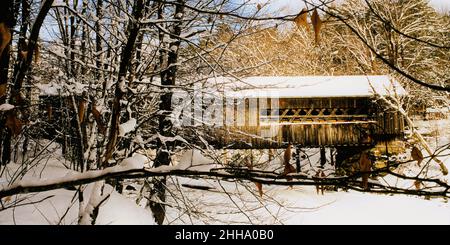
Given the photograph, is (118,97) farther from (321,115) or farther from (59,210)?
(321,115)

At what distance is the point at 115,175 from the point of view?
3.56ft

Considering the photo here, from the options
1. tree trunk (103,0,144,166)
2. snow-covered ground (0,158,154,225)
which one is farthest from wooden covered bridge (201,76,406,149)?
tree trunk (103,0,144,166)

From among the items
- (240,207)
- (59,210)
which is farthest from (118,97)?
(240,207)

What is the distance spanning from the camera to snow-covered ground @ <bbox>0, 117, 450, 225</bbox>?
4534mm

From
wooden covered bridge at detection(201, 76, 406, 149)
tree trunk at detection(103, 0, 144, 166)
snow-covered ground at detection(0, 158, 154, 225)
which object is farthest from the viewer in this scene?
wooden covered bridge at detection(201, 76, 406, 149)

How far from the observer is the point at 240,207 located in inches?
260

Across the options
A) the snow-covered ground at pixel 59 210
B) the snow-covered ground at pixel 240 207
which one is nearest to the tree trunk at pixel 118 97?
the snow-covered ground at pixel 59 210

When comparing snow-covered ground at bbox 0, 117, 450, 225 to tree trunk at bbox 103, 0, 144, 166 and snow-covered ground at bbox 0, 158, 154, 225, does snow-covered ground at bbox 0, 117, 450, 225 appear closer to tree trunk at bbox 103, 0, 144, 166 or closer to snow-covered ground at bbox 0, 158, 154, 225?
snow-covered ground at bbox 0, 158, 154, 225

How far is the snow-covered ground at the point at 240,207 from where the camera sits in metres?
4.53

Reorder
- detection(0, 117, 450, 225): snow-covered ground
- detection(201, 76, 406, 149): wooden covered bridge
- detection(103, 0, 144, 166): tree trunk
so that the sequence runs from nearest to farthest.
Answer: detection(103, 0, 144, 166): tree trunk
detection(0, 117, 450, 225): snow-covered ground
detection(201, 76, 406, 149): wooden covered bridge
